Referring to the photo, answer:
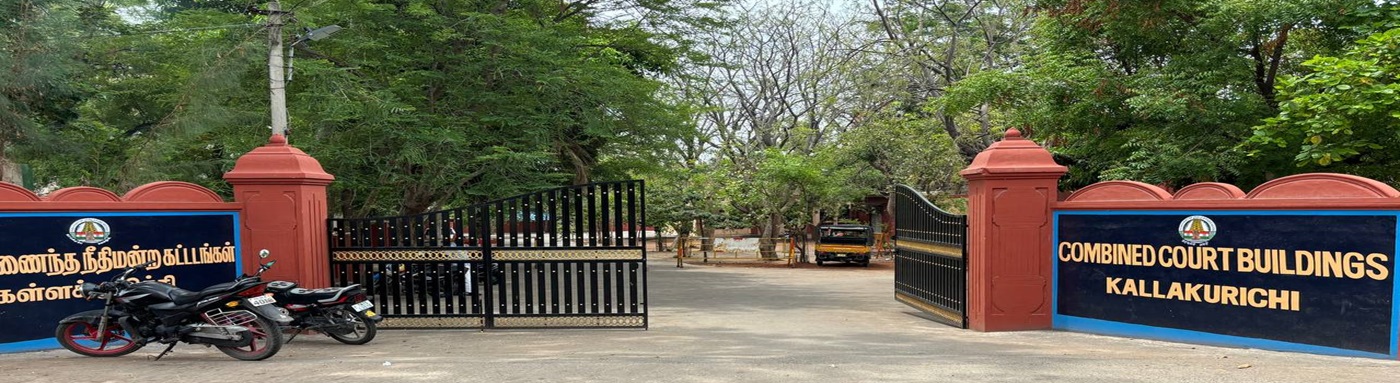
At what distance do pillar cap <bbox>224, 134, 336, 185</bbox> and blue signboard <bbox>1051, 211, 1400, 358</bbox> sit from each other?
818cm

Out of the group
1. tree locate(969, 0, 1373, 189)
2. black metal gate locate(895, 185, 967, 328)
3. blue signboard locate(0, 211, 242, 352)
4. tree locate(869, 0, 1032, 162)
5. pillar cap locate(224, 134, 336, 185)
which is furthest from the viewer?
tree locate(869, 0, 1032, 162)

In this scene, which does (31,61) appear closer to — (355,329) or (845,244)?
(355,329)

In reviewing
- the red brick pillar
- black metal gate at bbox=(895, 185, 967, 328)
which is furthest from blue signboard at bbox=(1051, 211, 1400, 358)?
the red brick pillar

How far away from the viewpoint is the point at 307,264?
8555 millimetres

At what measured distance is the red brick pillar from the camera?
8.38 meters

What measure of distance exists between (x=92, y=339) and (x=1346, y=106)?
1289 cm

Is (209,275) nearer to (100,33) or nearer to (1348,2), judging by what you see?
(100,33)

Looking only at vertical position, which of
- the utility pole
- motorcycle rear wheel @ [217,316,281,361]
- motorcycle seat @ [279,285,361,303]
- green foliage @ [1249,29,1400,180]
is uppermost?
the utility pole

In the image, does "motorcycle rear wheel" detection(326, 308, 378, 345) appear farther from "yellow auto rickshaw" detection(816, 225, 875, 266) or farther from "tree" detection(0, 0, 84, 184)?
"yellow auto rickshaw" detection(816, 225, 875, 266)

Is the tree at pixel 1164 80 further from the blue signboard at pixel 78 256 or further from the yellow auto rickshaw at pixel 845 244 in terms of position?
the yellow auto rickshaw at pixel 845 244

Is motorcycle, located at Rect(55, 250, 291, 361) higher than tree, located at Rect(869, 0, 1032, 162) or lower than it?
lower

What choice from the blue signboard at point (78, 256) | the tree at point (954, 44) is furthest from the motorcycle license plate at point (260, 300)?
the tree at point (954, 44)

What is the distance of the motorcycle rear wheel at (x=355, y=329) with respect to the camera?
7926 millimetres

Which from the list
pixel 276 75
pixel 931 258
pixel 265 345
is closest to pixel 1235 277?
pixel 931 258
